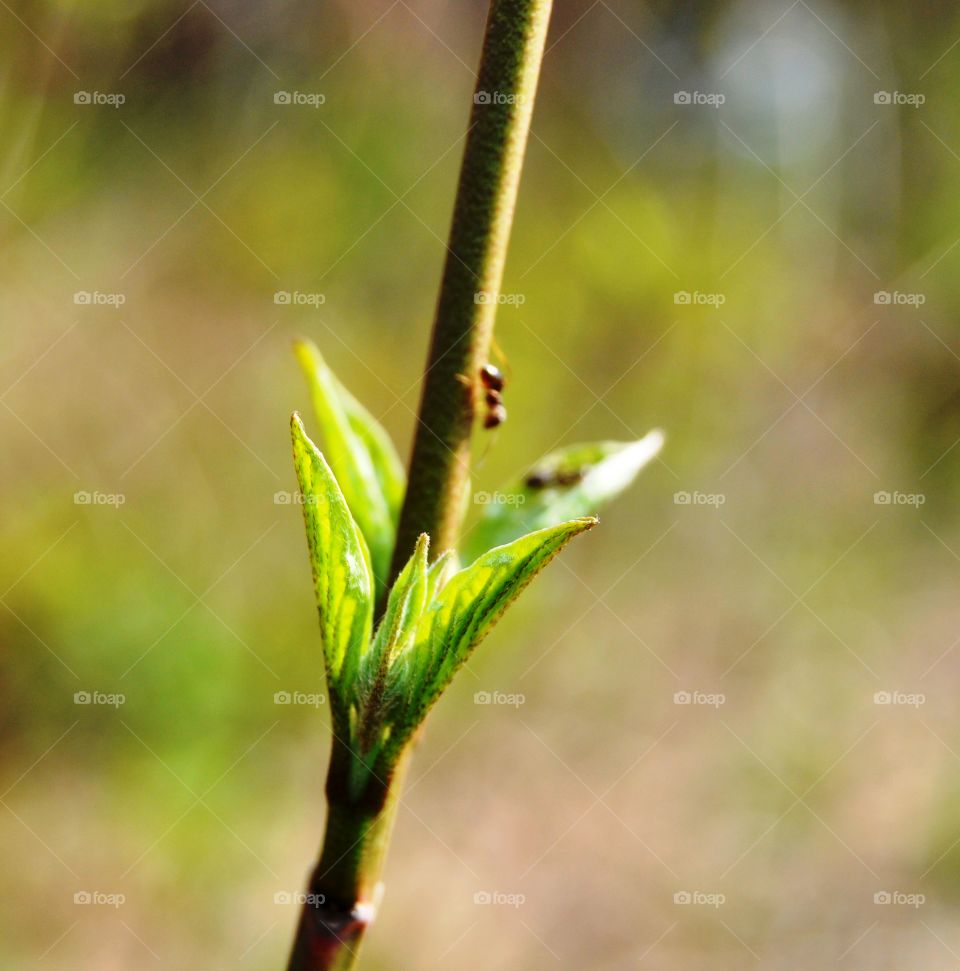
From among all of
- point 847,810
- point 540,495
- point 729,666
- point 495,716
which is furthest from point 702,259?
point 540,495

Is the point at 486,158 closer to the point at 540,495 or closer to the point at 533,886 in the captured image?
the point at 540,495

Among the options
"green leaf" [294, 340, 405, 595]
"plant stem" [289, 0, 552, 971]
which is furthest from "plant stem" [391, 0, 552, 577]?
"green leaf" [294, 340, 405, 595]

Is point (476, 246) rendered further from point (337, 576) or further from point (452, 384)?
point (337, 576)

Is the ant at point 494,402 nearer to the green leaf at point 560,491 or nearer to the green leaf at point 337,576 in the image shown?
the green leaf at point 560,491

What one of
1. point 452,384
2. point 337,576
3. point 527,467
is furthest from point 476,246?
point 527,467

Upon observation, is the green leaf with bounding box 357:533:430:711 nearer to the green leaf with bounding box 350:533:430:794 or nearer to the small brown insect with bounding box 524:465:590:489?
the green leaf with bounding box 350:533:430:794

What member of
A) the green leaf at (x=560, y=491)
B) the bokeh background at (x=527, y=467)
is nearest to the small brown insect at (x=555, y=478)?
the green leaf at (x=560, y=491)
